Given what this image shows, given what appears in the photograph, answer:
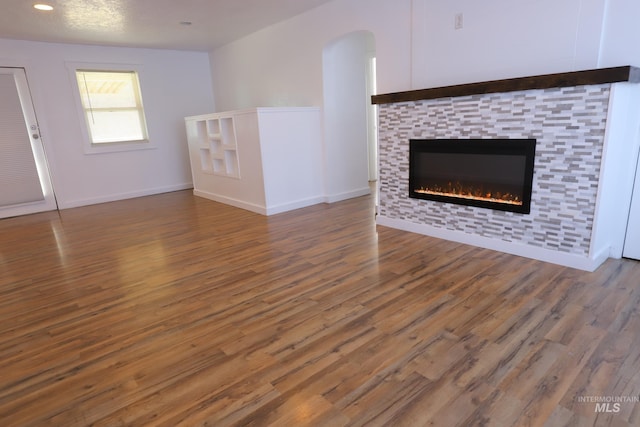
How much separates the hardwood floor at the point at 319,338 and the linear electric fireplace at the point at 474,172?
44 centimetres

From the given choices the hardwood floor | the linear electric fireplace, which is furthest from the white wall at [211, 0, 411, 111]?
the hardwood floor

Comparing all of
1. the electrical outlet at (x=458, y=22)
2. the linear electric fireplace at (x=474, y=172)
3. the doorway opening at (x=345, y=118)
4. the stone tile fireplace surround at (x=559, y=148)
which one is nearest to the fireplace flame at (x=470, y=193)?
the linear electric fireplace at (x=474, y=172)

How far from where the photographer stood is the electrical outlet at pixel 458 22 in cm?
307

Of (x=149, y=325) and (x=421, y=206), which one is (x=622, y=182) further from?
(x=149, y=325)

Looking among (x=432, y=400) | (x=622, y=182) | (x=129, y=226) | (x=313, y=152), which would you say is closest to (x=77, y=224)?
(x=129, y=226)

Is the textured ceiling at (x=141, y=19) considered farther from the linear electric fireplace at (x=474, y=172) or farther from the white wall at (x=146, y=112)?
the linear electric fireplace at (x=474, y=172)

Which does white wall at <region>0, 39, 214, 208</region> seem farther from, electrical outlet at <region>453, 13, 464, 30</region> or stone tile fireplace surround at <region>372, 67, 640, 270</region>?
electrical outlet at <region>453, 13, 464, 30</region>

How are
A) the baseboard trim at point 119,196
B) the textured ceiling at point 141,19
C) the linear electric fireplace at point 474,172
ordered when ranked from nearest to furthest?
the linear electric fireplace at point 474,172 < the textured ceiling at point 141,19 < the baseboard trim at point 119,196

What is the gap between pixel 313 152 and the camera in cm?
489

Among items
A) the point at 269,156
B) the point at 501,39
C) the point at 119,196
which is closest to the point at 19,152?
the point at 119,196

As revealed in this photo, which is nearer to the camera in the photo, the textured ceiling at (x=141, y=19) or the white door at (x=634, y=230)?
the white door at (x=634, y=230)

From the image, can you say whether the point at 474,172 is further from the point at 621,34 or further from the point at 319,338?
the point at 319,338

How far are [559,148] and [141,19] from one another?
4634 millimetres

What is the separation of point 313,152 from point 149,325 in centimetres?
322
